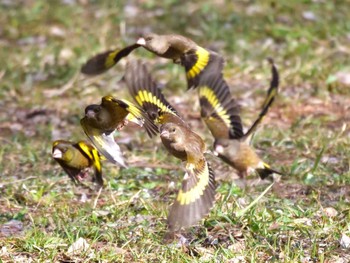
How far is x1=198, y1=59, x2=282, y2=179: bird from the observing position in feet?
A: 18.0

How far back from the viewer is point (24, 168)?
588 cm

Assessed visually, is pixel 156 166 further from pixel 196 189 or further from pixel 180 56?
pixel 196 189

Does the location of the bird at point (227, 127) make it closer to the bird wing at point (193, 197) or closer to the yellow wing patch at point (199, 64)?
the yellow wing patch at point (199, 64)

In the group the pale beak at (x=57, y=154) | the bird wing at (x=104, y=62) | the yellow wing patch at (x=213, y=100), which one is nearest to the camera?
the pale beak at (x=57, y=154)

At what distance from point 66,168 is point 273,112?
2459mm

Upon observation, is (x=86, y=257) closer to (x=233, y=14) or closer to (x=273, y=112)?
(x=273, y=112)

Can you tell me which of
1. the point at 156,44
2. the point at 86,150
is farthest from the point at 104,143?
the point at 156,44

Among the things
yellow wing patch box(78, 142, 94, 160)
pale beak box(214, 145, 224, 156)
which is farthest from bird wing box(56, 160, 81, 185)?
pale beak box(214, 145, 224, 156)

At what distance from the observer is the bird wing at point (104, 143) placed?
4551 mm

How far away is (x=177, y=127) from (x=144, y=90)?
404 millimetres

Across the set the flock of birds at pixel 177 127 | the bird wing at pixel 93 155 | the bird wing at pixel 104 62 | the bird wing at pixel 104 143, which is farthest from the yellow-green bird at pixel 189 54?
the bird wing at pixel 104 143

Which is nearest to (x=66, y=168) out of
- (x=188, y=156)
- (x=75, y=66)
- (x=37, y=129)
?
(x=188, y=156)

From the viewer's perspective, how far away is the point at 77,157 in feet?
16.0

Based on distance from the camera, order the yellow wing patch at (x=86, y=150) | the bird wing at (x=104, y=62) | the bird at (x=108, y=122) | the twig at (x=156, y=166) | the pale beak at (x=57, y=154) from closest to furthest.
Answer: the bird at (x=108, y=122)
the pale beak at (x=57, y=154)
the yellow wing patch at (x=86, y=150)
the bird wing at (x=104, y=62)
the twig at (x=156, y=166)
